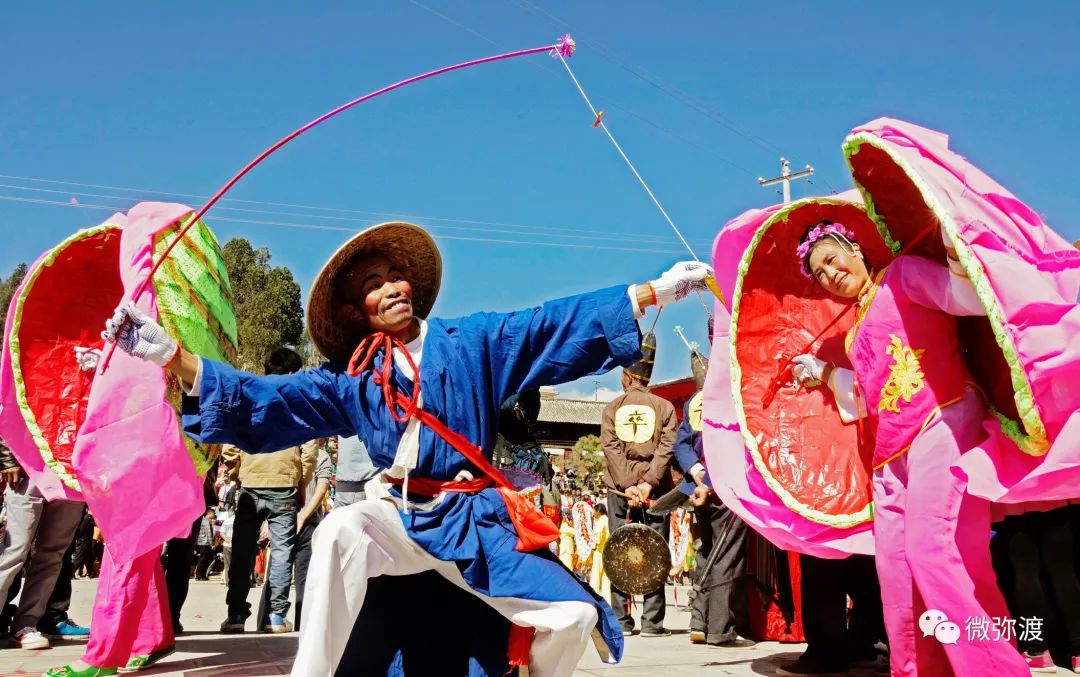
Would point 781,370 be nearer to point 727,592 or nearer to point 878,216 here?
point 878,216

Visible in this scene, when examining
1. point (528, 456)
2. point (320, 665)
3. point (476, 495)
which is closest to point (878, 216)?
point (476, 495)

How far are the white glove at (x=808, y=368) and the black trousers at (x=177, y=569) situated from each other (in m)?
4.02

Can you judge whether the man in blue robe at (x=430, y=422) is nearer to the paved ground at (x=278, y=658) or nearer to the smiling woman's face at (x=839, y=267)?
the smiling woman's face at (x=839, y=267)

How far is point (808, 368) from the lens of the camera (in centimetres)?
434

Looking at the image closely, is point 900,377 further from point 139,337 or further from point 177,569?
point 177,569

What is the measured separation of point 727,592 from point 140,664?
3.14m

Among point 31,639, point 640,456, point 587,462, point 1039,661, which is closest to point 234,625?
point 31,639

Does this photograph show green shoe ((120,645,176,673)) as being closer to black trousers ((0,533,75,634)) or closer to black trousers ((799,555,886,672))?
black trousers ((0,533,75,634))

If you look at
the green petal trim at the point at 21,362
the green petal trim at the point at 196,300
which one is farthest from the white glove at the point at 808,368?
the green petal trim at the point at 21,362

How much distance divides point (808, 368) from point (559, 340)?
1.57 m

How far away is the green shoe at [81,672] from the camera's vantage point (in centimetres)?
430

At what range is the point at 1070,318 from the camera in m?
2.95

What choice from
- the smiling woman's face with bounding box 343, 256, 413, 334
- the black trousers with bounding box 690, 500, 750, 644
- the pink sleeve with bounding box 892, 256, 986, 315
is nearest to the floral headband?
the pink sleeve with bounding box 892, 256, 986, 315

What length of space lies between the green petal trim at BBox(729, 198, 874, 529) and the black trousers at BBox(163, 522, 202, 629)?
12.3 ft
